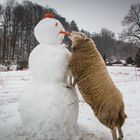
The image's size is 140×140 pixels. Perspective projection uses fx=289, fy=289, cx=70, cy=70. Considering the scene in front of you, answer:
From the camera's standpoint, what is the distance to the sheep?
440 cm

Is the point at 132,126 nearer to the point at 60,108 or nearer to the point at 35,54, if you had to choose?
the point at 60,108

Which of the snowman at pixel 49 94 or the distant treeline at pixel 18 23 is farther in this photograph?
the distant treeline at pixel 18 23

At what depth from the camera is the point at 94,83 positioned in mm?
4414

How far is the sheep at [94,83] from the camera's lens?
4.40 m

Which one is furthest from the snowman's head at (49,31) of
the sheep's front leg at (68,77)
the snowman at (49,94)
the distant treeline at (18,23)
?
the distant treeline at (18,23)

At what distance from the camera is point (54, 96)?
4.54 meters

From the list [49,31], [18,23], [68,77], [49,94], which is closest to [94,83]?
[68,77]

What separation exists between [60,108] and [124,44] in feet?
128

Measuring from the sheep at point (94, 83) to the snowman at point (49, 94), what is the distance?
28 centimetres

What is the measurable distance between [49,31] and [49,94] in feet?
3.34

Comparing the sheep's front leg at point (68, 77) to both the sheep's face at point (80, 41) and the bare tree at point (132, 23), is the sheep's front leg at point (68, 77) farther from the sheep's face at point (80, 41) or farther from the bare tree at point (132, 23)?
the bare tree at point (132, 23)

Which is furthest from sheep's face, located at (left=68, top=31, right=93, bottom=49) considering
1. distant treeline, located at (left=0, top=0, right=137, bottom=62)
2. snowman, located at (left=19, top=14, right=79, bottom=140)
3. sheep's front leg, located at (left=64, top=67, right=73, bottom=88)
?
distant treeline, located at (left=0, top=0, right=137, bottom=62)

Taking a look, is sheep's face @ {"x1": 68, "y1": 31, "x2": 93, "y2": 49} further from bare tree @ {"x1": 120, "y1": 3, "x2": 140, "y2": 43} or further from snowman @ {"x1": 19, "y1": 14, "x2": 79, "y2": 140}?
bare tree @ {"x1": 120, "y1": 3, "x2": 140, "y2": 43}

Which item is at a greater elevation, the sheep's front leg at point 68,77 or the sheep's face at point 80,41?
the sheep's face at point 80,41
